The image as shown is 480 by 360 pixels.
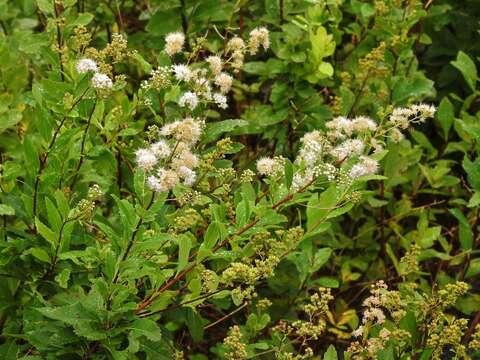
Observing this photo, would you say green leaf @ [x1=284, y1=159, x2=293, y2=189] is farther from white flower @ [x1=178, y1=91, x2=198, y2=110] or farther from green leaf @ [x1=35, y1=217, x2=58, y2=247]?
green leaf @ [x1=35, y1=217, x2=58, y2=247]

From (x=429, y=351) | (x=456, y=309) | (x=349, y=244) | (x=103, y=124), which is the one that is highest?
(x=103, y=124)

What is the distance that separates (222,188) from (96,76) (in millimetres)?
484

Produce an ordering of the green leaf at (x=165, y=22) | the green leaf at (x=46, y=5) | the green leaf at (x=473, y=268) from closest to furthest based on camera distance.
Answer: the green leaf at (x=46, y=5), the green leaf at (x=473, y=268), the green leaf at (x=165, y=22)

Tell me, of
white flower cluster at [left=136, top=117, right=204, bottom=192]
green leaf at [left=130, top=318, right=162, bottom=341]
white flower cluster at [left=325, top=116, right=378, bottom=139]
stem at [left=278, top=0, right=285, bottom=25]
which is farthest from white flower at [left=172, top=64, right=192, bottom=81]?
stem at [left=278, top=0, right=285, bottom=25]

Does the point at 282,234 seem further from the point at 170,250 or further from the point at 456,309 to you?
the point at 456,309

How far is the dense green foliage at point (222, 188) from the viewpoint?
→ 1.75 metres

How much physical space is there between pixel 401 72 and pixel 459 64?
21 centimetres

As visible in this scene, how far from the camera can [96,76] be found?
5.64 ft

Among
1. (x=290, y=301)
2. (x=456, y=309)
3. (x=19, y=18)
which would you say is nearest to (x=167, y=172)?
(x=290, y=301)

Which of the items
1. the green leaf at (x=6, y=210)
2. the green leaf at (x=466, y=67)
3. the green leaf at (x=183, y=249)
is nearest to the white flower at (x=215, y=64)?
the green leaf at (x=183, y=249)

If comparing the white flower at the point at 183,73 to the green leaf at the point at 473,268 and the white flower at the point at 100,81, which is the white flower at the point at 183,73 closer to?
the white flower at the point at 100,81

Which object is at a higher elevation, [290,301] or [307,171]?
[307,171]

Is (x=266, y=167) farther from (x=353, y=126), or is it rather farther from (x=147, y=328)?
(x=147, y=328)

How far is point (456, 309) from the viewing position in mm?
2834
